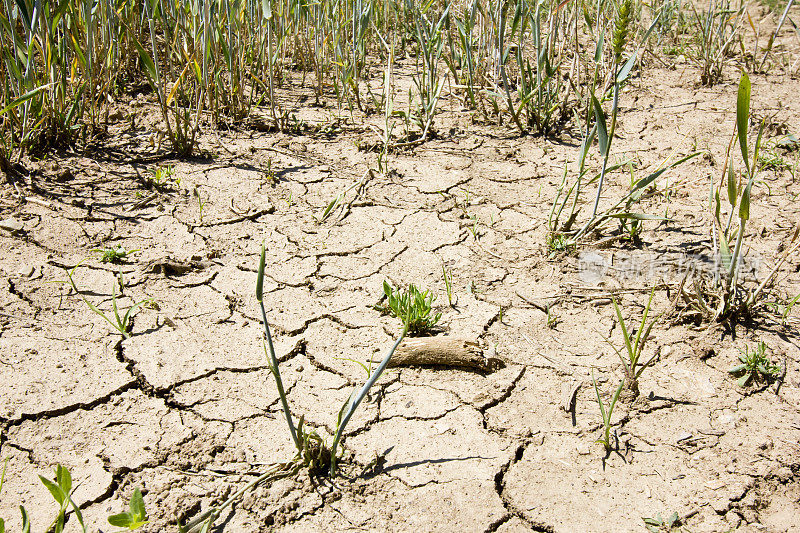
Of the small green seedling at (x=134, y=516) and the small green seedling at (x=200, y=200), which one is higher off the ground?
the small green seedling at (x=200, y=200)

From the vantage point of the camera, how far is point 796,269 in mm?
2195

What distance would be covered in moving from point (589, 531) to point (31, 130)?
8.65 feet

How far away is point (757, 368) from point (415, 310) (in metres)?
0.98

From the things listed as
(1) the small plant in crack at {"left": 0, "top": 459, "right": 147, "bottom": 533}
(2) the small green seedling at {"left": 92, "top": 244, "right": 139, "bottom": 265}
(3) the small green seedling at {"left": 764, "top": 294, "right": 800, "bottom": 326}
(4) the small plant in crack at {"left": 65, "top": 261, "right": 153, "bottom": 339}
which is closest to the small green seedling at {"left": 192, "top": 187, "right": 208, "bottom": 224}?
(2) the small green seedling at {"left": 92, "top": 244, "right": 139, "bottom": 265}

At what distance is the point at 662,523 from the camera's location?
1.39 meters

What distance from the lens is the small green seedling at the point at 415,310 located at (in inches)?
77.1

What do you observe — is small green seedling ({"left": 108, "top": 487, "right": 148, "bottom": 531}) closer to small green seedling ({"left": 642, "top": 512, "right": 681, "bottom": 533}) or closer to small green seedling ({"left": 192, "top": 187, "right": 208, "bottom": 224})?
small green seedling ({"left": 642, "top": 512, "right": 681, "bottom": 533})

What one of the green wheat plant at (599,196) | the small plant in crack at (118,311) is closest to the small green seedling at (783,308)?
the green wheat plant at (599,196)

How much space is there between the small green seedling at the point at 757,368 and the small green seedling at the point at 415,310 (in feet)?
2.85

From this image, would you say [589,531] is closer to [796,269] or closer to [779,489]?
[779,489]

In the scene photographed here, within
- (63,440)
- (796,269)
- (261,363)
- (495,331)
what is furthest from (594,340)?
(63,440)

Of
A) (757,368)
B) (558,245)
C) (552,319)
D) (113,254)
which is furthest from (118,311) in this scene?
(757,368)

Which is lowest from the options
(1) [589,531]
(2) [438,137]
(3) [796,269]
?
(1) [589,531]

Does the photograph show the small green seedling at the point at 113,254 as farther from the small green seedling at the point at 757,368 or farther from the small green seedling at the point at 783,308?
the small green seedling at the point at 783,308
